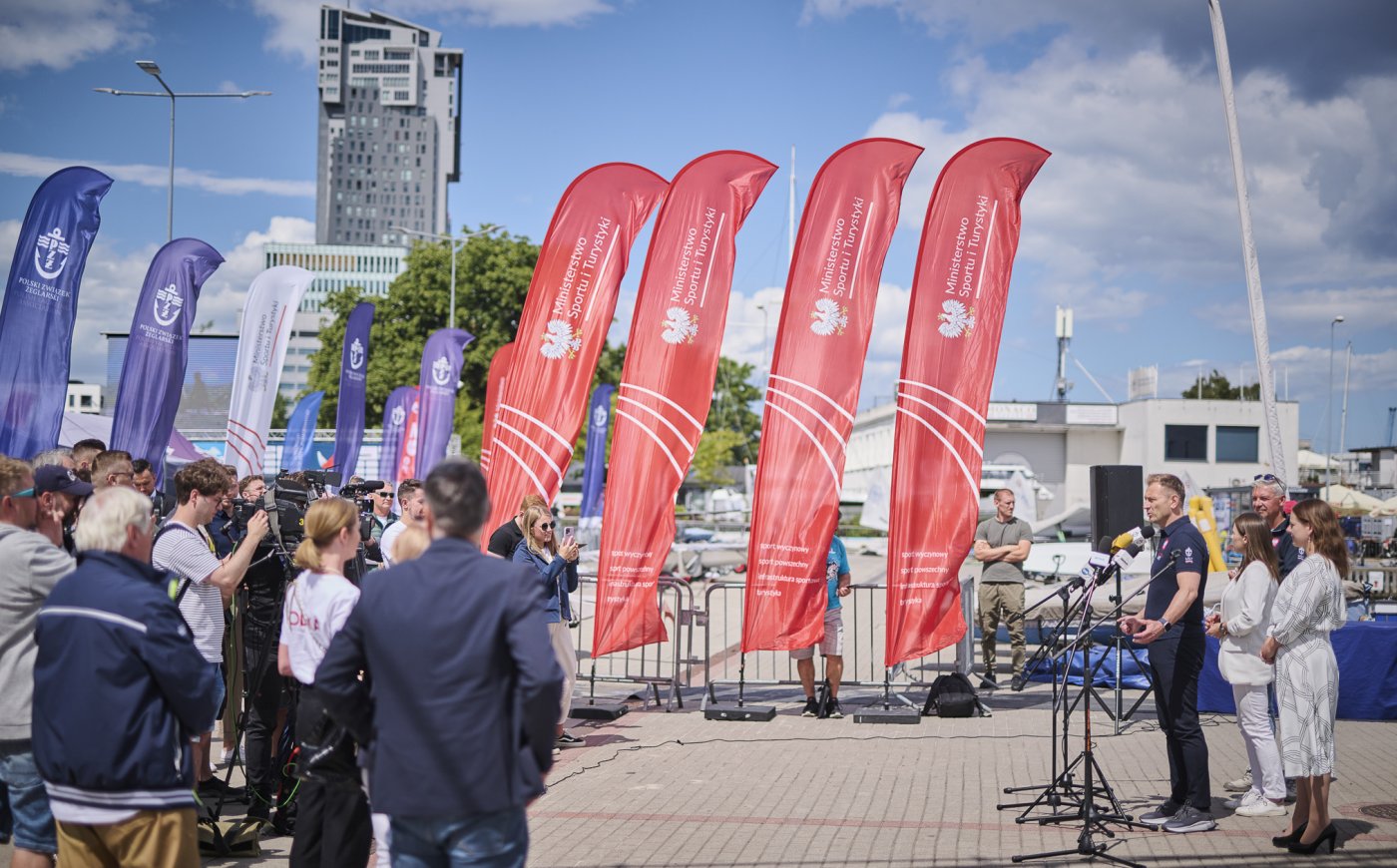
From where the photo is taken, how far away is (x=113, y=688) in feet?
13.1

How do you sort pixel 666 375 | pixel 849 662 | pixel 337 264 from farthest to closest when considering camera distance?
pixel 337 264
pixel 849 662
pixel 666 375

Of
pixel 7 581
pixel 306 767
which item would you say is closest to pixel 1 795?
pixel 7 581

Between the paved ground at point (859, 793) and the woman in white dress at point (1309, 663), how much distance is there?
11.6 inches

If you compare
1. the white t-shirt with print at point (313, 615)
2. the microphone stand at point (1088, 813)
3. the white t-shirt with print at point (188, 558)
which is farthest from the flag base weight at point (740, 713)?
the white t-shirt with print at point (313, 615)

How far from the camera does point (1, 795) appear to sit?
614 cm

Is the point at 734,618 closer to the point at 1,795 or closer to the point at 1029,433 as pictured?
the point at 1,795

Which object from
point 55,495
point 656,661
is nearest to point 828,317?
point 656,661

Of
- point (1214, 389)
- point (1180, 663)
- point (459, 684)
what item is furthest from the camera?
point (1214, 389)

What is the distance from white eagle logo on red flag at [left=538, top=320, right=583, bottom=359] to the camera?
12812 mm

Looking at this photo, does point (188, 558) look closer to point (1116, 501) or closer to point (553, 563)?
point (553, 563)

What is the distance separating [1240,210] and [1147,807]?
888 cm

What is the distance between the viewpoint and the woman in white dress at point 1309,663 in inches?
270

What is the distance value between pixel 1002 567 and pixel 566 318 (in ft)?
18.6

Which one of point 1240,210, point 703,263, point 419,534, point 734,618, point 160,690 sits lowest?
point 734,618
